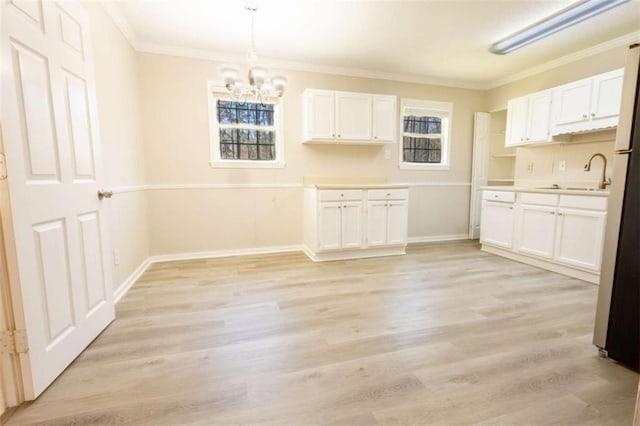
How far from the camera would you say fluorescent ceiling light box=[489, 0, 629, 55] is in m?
2.42

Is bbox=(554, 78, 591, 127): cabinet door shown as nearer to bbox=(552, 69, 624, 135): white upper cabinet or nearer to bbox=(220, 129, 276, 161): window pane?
bbox=(552, 69, 624, 135): white upper cabinet

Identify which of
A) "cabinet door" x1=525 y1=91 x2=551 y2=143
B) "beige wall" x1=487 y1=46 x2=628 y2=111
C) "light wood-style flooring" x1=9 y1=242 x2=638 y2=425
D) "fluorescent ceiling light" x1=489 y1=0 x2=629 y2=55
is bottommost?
"light wood-style flooring" x1=9 y1=242 x2=638 y2=425

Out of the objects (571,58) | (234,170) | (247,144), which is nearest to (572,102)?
(571,58)

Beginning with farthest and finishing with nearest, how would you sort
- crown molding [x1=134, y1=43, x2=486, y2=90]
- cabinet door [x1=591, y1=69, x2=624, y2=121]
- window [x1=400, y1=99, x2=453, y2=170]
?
1. window [x1=400, y1=99, x2=453, y2=170]
2. crown molding [x1=134, y1=43, x2=486, y2=90]
3. cabinet door [x1=591, y1=69, x2=624, y2=121]

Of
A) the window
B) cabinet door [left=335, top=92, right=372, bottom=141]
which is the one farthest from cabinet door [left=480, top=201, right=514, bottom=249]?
cabinet door [left=335, top=92, right=372, bottom=141]

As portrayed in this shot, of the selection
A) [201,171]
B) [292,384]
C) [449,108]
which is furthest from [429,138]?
[292,384]

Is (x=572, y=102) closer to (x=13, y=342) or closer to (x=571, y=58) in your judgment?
(x=571, y=58)

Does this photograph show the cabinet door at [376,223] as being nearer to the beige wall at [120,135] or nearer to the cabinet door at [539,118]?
the cabinet door at [539,118]

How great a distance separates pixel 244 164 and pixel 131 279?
185 cm

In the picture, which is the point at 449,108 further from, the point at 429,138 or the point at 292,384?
the point at 292,384

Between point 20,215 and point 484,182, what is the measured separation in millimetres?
5547

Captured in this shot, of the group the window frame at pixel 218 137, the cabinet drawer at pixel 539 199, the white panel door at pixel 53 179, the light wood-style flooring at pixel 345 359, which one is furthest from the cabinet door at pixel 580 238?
the white panel door at pixel 53 179

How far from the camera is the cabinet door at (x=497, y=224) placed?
3.75m

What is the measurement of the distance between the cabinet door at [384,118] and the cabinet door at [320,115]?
24.7 inches
